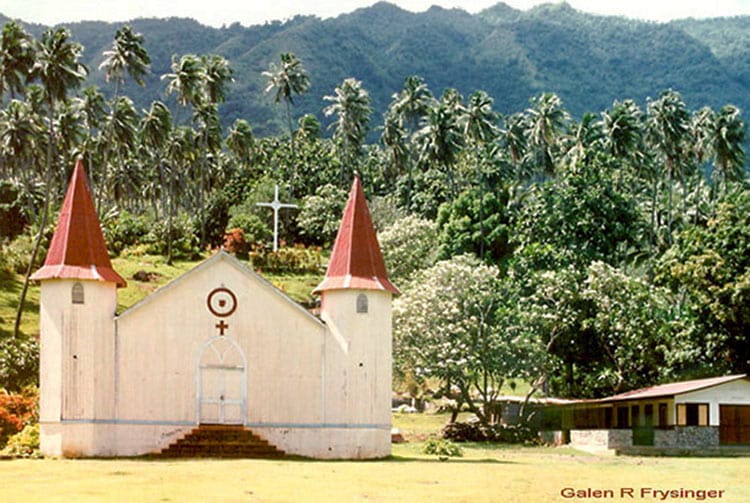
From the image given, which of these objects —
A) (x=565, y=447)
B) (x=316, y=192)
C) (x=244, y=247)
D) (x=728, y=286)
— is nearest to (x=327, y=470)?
(x=565, y=447)

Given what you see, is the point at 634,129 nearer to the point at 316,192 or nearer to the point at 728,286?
the point at 316,192

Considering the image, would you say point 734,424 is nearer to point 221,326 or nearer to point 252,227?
point 221,326

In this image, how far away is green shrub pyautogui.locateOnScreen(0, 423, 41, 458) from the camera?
118ft

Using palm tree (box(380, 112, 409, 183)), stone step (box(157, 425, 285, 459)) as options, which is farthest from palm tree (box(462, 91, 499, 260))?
stone step (box(157, 425, 285, 459))

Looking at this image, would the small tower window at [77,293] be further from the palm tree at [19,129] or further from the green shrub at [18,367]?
the palm tree at [19,129]

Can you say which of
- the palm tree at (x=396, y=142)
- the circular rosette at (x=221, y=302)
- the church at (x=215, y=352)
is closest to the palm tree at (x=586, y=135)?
the palm tree at (x=396, y=142)

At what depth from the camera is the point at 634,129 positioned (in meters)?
86.2

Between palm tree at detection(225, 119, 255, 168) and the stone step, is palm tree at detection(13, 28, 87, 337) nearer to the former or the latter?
the stone step

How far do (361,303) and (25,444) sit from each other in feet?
37.1

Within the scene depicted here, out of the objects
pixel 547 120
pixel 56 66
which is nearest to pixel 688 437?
pixel 56 66

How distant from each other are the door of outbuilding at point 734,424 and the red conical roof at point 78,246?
2405 centimetres

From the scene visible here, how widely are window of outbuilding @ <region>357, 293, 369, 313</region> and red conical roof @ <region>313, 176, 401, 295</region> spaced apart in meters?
0.39

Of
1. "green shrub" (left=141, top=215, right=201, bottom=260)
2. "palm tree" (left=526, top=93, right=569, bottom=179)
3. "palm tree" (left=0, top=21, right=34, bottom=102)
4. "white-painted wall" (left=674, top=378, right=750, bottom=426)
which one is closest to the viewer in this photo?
"white-painted wall" (left=674, top=378, right=750, bottom=426)

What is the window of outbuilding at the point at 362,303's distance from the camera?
3878 centimetres
